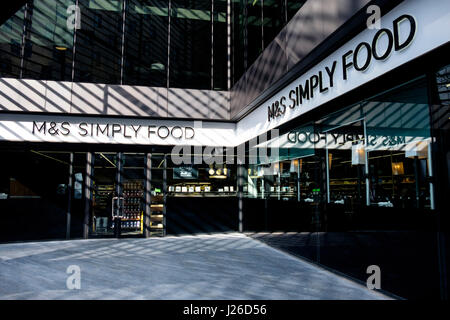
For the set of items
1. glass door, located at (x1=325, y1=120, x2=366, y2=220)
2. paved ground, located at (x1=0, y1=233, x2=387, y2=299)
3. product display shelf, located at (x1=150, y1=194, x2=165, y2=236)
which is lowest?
paved ground, located at (x1=0, y1=233, x2=387, y2=299)

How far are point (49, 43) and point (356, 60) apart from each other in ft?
29.3

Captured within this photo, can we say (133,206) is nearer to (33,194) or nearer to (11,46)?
(33,194)

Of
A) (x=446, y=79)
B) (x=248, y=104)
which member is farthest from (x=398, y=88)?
(x=248, y=104)

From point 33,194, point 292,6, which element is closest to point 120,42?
point 33,194

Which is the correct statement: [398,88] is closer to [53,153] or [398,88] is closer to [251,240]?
[251,240]

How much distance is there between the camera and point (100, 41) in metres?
9.49

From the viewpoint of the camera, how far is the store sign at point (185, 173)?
9648 millimetres

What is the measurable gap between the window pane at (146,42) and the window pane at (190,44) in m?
0.29

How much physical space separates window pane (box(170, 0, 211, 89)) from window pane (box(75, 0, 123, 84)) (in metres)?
1.70

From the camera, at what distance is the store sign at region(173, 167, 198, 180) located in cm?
Answer: 965

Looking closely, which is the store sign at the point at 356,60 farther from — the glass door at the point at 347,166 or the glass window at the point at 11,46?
the glass window at the point at 11,46

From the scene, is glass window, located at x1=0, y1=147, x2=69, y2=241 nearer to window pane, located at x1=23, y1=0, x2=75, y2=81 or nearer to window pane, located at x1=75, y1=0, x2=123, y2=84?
window pane, located at x1=23, y1=0, x2=75, y2=81

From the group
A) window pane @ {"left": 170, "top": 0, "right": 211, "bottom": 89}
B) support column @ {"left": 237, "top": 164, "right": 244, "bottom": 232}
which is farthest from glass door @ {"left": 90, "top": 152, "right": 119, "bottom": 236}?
support column @ {"left": 237, "top": 164, "right": 244, "bottom": 232}

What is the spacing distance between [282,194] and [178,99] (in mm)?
4398
